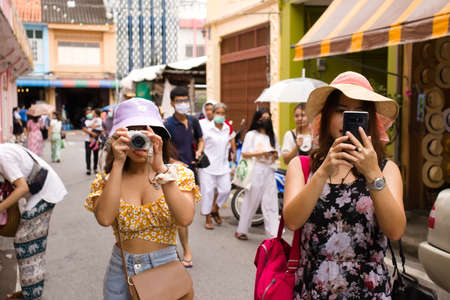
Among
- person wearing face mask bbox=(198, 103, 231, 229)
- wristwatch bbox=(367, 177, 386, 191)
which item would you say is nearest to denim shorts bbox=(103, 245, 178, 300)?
wristwatch bbox=(367, 177, 386, 191)

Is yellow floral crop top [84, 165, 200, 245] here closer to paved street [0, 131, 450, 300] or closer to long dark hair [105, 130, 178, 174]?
long dark hair [105, 130, 178, 174]

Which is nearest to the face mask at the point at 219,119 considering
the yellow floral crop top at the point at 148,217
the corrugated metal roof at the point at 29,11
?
the yellow floral crop top at the point at 148,217

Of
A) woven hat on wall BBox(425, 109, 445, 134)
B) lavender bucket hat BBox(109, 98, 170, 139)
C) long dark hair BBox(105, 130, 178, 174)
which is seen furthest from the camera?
woven hat on wall BBox(425, 109, 445, 134)

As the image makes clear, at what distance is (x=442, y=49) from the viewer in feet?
24.5

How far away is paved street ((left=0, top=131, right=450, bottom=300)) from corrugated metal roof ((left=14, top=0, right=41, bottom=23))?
31.3 metres

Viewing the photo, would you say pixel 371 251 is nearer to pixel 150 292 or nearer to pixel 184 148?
pixel 150 292

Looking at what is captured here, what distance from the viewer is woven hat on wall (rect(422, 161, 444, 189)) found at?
756cm

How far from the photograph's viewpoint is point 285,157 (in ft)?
21.4

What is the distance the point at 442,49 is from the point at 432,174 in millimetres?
1942

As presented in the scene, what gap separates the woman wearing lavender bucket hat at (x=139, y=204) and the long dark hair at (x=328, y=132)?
26.2 inches

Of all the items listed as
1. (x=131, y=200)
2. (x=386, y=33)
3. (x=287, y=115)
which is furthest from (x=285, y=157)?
(x=287, y=115)

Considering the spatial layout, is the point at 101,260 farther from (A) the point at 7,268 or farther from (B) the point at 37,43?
(B) the point at 37,43

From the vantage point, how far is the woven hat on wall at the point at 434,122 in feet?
24.8

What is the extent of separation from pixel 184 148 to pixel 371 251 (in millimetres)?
4370
